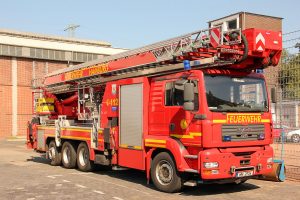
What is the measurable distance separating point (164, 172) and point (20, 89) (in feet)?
114

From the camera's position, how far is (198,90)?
9.09 meters

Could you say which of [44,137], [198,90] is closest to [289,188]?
[198,90]

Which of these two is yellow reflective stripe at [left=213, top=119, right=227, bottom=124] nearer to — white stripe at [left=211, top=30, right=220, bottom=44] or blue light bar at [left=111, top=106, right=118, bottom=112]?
white stripe at [left=211, top=30, right=220, bottom=44]

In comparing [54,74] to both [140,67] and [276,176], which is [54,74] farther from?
[276,176]

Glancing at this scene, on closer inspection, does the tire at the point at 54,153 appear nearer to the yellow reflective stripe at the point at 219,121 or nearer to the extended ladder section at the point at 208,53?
the extended ladder section at the point at 208,53

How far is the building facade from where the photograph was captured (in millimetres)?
40438

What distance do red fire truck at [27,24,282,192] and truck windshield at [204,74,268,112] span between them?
0.08 ft

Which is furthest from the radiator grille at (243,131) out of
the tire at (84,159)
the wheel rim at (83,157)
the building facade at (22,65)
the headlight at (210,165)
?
the building facade at (22,65)

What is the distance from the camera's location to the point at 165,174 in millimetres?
9750

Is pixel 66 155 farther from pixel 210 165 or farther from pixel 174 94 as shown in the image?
pixel 210 165

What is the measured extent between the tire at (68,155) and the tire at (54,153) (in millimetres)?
353

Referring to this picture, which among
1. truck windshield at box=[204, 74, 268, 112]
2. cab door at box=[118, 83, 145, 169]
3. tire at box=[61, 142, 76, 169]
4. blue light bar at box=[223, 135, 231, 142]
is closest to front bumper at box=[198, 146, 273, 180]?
blue light bar at box=[223, 135, 231, 142]

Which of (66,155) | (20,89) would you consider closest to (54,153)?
(66,155)

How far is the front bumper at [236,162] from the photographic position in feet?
28.7
